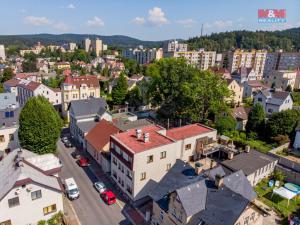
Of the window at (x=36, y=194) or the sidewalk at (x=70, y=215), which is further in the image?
the sidewalk at (x=70, y=215)

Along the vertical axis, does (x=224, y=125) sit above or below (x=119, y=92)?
below

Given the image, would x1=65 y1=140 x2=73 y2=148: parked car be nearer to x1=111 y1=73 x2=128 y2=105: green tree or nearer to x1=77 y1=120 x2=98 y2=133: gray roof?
x1=77 y1=120 x2=98 y2=133: gray roof

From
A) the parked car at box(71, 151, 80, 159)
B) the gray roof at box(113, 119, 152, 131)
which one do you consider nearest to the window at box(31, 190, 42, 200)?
the parked car at box(71, 151, 80, 159)

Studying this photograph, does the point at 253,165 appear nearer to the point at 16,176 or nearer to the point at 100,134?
the point at 100,134

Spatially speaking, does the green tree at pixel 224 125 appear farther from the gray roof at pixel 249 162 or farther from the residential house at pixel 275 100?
the residential house at pixel 275 100

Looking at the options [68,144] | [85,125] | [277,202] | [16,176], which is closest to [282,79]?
[277,202]

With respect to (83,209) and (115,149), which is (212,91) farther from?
(83,209)

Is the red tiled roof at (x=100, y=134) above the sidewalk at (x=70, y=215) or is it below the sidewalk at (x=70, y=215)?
above

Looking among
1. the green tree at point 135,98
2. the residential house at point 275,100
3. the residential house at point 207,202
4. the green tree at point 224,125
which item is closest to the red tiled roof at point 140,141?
the residential house at point 207,202
